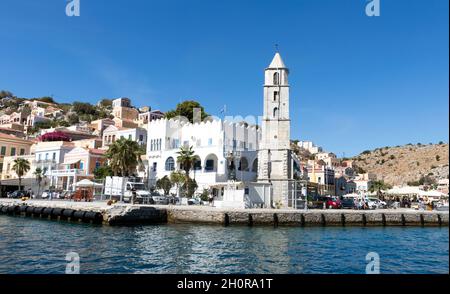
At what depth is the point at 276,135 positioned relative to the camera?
4581cm

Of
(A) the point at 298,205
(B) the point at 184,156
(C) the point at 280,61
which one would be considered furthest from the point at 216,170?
(C) the point at 280,61

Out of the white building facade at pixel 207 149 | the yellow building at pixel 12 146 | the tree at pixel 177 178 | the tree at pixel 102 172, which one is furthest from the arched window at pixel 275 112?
the yellow building at pixel 12 146

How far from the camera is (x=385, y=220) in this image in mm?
36344

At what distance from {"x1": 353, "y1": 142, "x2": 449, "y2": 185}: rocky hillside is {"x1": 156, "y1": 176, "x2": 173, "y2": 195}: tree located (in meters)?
76.9

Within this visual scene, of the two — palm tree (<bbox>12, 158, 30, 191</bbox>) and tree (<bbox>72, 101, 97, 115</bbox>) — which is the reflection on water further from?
tree (<bbox>72, 101, 97, 115</bbox>)

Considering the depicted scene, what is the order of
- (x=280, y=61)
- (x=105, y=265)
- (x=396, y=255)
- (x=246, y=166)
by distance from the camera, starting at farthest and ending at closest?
(x=246, y=166)
(x=280, y=61)
(x=396, y=255)
(x=105, y=265)

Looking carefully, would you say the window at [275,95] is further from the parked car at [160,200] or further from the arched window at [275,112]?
the parked car at [160,200]

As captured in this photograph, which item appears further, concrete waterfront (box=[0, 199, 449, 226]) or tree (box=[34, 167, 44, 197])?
tree (box=[34, 167, 44, 197])

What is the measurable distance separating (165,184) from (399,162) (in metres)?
129

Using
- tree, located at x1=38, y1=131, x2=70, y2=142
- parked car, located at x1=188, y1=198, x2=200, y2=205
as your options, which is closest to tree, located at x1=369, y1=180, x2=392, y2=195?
parked car, located at x1=188, y1=198, x2=200, y2=205

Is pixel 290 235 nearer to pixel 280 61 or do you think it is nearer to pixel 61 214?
pixel 61 214

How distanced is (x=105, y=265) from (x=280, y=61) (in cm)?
3734

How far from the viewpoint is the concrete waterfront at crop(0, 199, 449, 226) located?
32.8m

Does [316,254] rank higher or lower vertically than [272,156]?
lower
